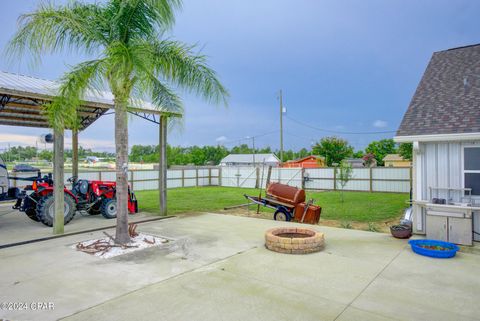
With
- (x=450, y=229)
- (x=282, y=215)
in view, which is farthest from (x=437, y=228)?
(x=282, y=215)

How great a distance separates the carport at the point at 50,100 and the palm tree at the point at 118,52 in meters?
0.48

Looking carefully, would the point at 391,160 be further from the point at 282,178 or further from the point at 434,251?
the point at 434,251

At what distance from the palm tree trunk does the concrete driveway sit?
0.86 m

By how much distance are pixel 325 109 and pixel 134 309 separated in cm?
4865

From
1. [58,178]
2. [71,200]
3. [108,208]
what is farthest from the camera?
[108,208]

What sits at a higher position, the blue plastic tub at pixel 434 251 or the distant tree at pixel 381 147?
the distant tree at pixel 381 147

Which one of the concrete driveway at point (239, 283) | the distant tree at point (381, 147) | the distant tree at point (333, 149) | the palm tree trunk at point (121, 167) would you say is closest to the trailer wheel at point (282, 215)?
the concrete driveway at point (239, 283)

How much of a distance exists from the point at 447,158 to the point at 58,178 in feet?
28.2

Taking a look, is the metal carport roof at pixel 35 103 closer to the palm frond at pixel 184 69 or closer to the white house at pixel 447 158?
the palm frond at pixel 184 69

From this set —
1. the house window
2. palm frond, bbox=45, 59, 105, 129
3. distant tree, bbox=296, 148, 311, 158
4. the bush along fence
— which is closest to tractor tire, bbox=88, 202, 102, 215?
palm frond, bbox=45, 59, 105, 129

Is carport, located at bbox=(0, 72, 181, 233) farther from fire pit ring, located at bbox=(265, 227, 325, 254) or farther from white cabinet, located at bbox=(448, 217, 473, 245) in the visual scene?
white cabinet, located at bbox=(448, 217, 473, 245)

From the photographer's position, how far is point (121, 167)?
617 centimetres

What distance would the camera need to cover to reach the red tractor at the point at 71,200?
25.4ft

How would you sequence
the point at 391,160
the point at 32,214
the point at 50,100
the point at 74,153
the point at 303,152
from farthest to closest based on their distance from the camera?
the point at 303,152
the point at 391,160
the point at 74,153
the point at 32,214
the point at 50,100
